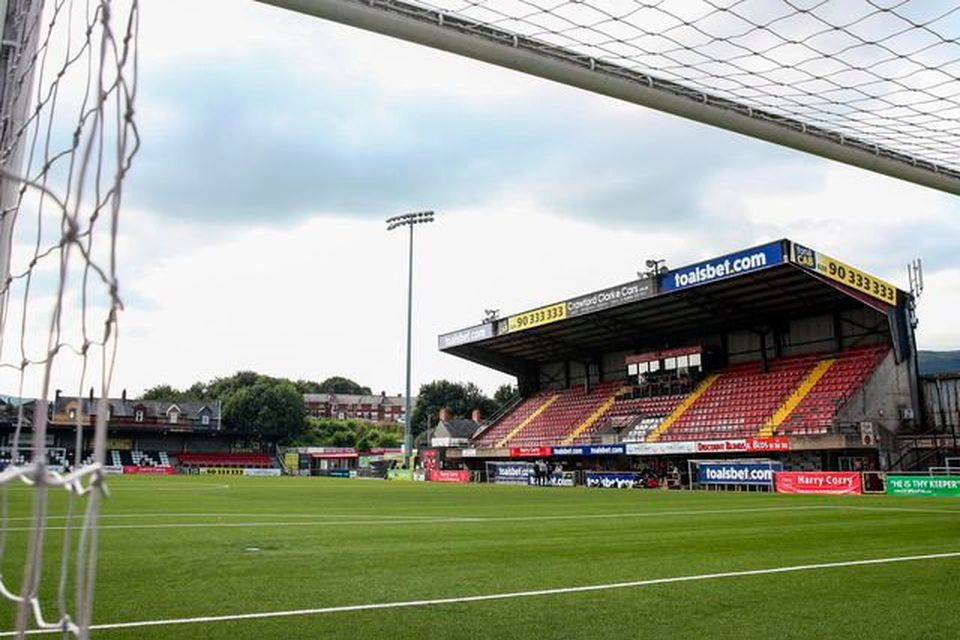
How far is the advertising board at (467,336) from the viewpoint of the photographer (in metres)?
46.3

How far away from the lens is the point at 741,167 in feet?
29.8

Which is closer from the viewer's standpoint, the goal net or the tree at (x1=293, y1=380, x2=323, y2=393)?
the goal net

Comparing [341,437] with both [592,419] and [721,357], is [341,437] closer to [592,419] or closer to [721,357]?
[592,419]

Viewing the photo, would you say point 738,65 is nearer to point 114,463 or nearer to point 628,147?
point 628,147

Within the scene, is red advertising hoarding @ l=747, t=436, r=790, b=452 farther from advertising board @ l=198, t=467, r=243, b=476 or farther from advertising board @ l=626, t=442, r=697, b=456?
advertising board @ l=198, t=467, r=243, b=476

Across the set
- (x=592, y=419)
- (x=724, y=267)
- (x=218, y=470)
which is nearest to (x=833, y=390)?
(x=724, y=267)

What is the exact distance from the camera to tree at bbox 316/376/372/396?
503 ft

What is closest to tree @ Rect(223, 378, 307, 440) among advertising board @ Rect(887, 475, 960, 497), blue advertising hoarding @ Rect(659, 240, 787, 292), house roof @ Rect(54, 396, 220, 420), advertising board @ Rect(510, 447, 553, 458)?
house roof @ Rect(54, 396, 220, 420)

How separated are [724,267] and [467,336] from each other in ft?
63.4

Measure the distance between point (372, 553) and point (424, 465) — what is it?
4304 centimetres

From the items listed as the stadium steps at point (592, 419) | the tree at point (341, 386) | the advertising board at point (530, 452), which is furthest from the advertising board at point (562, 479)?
the tree at point (341, 386)

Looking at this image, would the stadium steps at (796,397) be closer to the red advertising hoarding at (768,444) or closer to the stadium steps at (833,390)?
the stadium steps at (833,390)

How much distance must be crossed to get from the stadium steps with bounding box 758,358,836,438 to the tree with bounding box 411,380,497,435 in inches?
2559

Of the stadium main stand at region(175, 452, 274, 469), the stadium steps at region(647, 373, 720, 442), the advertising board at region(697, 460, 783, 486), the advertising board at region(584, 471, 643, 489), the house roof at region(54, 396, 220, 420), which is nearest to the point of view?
the advertising board at region(697, 460, 783, 486)
